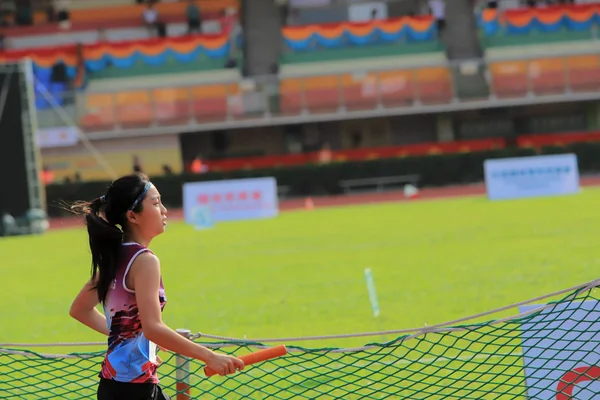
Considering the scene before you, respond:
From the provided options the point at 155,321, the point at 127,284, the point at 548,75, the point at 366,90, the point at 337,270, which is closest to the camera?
the point at 155,321

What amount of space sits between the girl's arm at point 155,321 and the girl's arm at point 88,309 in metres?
0.53

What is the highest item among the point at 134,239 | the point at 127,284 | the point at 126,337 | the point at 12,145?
the point at 134,239

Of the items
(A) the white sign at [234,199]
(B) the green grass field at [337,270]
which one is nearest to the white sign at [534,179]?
(B) the green grass field at [337,270]

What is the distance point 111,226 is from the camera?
3.89m

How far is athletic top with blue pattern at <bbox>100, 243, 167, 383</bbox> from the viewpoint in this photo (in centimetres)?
380

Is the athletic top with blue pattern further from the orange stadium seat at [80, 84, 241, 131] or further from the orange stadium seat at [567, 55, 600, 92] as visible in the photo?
the orange stadium seat at [567, 55, 600, 92]

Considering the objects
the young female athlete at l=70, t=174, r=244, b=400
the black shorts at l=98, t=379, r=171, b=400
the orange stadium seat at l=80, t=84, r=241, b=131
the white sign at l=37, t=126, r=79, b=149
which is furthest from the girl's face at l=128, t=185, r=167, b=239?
the orange stadium seat at l=80, t=84, r=241, b=131

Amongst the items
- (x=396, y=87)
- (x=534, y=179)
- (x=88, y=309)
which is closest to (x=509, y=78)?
(x=396, y=87)

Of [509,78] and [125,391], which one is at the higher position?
[125,391]

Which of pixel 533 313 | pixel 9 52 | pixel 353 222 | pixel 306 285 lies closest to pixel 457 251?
pixel 306 285

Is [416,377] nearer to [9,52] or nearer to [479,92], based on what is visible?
[479,92]

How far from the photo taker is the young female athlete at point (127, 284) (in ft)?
12.3

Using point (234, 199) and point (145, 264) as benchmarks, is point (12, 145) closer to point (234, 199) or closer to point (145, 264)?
point (234, 199)

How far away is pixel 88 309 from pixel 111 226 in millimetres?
527
